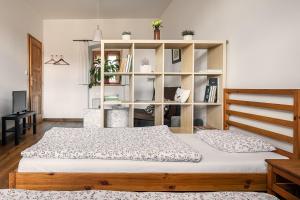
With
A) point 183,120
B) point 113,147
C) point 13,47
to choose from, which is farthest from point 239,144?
Answer: point 13,47

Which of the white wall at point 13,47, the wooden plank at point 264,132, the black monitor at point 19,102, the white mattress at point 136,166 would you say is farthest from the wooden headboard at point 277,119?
the white wall at point 13,47

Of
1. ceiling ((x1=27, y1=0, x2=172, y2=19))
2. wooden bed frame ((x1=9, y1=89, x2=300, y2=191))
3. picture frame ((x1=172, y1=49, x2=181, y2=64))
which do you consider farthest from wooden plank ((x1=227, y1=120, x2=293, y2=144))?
ceiling ((x1=27, y1=0, x2=172, y2=19))

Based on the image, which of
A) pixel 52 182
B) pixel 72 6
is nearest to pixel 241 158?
pixel 52 182

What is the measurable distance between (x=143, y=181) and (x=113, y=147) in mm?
351

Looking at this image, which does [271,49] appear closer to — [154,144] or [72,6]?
[154,144]

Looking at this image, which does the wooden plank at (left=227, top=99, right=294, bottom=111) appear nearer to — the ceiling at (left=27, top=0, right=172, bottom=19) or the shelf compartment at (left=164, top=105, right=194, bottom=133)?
the shelf compartment at (left=164, top=105, right=194, bottom=133)

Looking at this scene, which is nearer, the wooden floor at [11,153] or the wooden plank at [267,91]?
the wooden plank at [267,91]

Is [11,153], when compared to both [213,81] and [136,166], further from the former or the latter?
[213,81]

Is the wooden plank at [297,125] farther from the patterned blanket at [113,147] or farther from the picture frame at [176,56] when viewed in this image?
the picture frame at [176,56]

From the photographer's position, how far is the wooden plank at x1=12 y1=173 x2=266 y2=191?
170 centimetres

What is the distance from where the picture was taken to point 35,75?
20.4 ft

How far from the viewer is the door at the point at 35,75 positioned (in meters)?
5.86

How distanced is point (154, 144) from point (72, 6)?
468 cm

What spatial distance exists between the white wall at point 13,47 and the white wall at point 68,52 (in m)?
0.95
